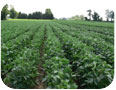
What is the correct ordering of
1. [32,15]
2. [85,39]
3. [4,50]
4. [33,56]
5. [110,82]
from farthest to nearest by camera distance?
1. [32,15]
2. [85,39]
3. [4,50]
4. [33,56]
5. [110,82]

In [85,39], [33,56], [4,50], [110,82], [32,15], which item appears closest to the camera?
[110,82]

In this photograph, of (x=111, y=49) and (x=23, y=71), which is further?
(x=111, y=49)

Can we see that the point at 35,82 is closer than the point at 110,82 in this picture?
No

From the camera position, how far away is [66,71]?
11.3ft

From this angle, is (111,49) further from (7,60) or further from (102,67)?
(7,60)

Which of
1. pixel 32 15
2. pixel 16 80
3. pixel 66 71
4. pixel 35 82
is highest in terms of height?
pixel 32 15

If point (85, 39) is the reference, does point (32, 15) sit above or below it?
above

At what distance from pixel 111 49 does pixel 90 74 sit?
2.22m

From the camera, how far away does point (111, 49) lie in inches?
206

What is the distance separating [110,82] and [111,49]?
7.02 ft

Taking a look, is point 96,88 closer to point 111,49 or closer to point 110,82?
point 110,82

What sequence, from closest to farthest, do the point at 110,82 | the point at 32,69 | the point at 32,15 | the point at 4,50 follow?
the point at 110,82 < the point at 32,69 < the point at 4,50 < the point at 32,15

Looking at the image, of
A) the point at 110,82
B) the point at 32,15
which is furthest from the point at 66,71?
the point at 32,15

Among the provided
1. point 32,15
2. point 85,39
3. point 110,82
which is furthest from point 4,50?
point 32,15
